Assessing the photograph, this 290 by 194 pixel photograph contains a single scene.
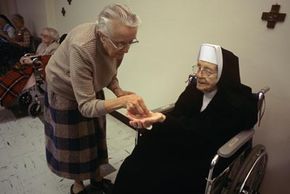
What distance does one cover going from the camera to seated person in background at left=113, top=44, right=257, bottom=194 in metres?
1.17

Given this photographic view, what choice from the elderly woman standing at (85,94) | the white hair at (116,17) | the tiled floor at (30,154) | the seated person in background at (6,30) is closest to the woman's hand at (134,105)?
the elderly woman standing at (85,94)

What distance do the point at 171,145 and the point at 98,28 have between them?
70 centimetres

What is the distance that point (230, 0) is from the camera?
1510 mm

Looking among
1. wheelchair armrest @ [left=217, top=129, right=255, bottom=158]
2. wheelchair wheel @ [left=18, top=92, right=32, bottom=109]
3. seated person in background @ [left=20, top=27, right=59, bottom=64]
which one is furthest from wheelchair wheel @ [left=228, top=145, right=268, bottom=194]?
wheelchair wheel @ [left=18, top=92, right=32, bottom=109]

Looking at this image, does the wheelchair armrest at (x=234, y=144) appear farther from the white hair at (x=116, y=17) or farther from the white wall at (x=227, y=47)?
the white hair at (x=116, y=17)

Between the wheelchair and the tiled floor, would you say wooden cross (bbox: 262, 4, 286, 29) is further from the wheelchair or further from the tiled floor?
the tiled floor

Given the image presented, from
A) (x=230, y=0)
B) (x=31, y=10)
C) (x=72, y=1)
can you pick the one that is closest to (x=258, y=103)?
(x=230, y=0)

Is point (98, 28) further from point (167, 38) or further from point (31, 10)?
point (31, 10)

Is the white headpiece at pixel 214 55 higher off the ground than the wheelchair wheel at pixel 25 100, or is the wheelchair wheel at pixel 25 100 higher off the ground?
the white headpiece at pixel 214 55

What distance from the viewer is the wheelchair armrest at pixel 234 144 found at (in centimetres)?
105

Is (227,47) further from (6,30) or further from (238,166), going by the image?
(6,30)

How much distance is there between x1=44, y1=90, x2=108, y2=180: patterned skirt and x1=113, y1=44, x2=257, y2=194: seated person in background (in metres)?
0.27

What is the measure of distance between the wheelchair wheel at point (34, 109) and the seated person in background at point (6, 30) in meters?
1.46

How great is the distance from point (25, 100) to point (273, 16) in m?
2.61
